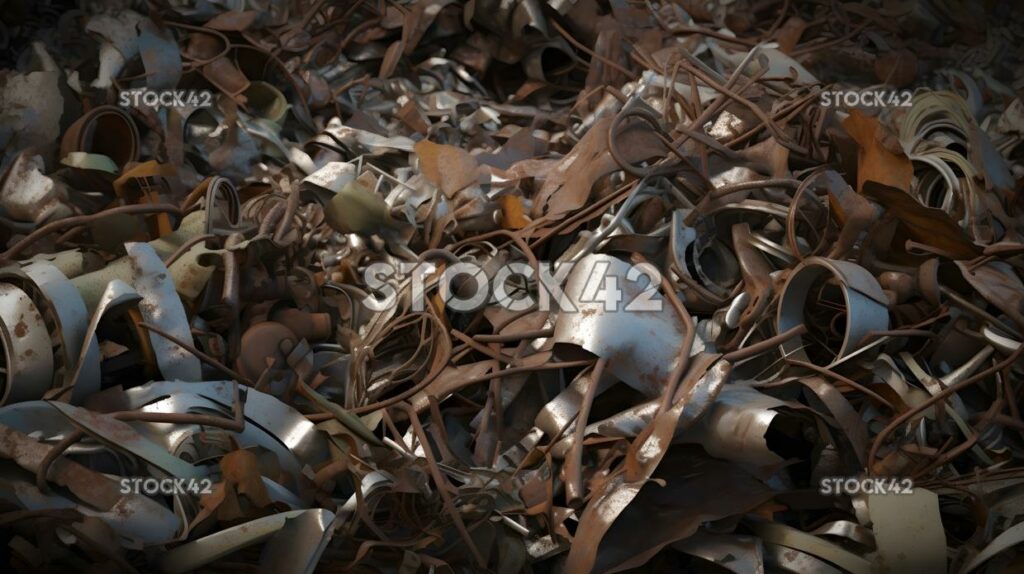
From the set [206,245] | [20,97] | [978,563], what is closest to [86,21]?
[20,97]

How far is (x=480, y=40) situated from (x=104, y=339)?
4.30 ft

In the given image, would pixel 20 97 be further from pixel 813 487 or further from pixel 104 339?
pixel 813 487

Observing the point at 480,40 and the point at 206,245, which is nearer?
the point at 206,245

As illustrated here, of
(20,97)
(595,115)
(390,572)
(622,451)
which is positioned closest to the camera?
(390,572)

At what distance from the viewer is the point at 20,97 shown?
1892 mm

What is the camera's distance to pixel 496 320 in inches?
62.7
